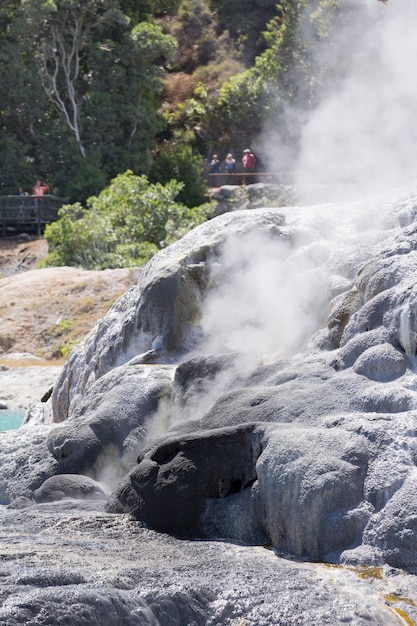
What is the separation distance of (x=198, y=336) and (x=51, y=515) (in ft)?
8.96

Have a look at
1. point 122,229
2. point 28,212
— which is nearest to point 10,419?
point 122,229

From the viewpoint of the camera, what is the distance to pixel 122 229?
60.4 feet

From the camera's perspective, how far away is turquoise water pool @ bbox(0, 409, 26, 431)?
1136 centimetres

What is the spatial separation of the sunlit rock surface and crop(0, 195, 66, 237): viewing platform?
15.0 m

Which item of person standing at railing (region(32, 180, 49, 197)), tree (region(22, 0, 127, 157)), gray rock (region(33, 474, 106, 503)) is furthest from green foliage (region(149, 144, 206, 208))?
gray rock (region(33, 474, 106, 503))

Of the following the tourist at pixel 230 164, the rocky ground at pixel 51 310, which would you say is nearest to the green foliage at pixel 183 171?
the tourist at pixel 230 164

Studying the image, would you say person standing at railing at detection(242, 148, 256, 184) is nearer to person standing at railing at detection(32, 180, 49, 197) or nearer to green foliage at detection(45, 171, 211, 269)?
person standing at railing at detection(32, 180, 49, 197)

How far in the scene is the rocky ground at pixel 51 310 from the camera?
15.9 m

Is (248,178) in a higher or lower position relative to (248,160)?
lower

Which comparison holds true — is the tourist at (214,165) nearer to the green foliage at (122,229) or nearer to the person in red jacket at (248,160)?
the person in red jacket at (248,160)

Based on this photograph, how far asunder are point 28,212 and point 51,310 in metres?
7.57

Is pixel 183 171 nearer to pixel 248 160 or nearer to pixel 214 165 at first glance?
pixel 214 165

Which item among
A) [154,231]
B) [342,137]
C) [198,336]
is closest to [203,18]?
[154,231]

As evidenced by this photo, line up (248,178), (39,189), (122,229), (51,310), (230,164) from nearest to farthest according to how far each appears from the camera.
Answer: (51,310) < (122,229) < (39,189) < (248,178) < (230,164)
